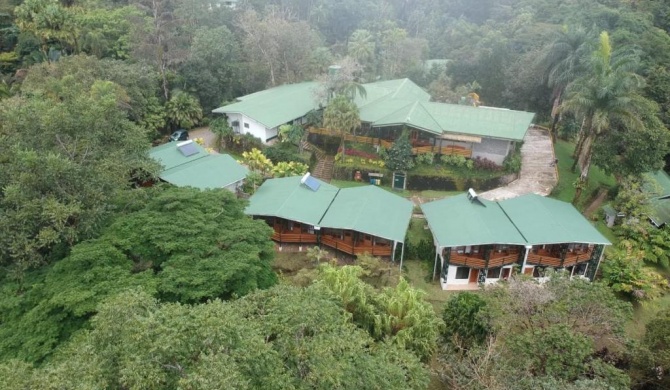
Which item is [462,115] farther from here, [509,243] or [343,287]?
[343,287]

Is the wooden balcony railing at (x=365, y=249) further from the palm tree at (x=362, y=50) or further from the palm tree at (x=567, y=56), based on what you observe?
the palm tree at (x=362, y=50)

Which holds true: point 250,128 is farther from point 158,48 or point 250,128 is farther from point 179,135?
point 158,48

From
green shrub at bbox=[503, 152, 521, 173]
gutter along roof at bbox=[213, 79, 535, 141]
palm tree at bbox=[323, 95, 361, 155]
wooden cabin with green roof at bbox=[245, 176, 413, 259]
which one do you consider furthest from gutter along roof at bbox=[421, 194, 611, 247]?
palm tree at bbox=[323, 95, 361, 155]

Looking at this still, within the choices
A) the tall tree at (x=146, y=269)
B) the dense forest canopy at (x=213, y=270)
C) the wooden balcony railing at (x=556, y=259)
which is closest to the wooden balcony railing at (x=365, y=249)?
the dense forest canopy at (x=213, y=270)

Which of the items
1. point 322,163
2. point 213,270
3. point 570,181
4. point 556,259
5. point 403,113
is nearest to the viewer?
point 213,270

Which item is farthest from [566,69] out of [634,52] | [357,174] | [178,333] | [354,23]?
[354,23]

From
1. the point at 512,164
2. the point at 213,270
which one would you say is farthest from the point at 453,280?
the point at 213,270
